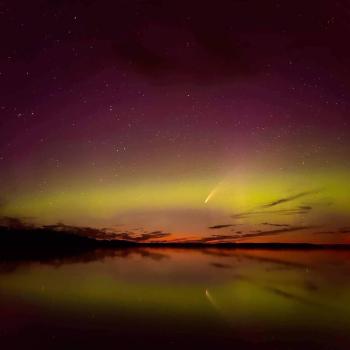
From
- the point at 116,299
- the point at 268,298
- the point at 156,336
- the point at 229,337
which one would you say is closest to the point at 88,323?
the point at 156,336

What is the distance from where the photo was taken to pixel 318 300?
8.05 metres

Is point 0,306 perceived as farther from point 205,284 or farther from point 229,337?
point 205,284

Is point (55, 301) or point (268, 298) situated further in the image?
point (268, 298)

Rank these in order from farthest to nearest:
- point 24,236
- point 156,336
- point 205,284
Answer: point 24,236, point 205,284, point 156,336

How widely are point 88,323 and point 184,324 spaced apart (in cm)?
108

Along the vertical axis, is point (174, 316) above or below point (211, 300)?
below

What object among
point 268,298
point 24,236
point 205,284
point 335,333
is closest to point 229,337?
point 335,333

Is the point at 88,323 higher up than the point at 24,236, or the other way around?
the point at 24,236

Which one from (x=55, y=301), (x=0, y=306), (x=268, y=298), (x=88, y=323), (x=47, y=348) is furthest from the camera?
(x=268, y=298)

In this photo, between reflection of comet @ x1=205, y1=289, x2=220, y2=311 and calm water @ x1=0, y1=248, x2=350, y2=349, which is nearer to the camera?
calm water @ x1=0, y1=248, x2=350, y2=349

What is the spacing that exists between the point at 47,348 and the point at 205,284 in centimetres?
610

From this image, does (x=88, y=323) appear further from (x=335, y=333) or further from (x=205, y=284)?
(x=205, y=284)

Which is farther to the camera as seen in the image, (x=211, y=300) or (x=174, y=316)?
(x=211, y=300)

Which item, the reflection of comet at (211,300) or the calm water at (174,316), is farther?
the reflection of comet at (211,300)
